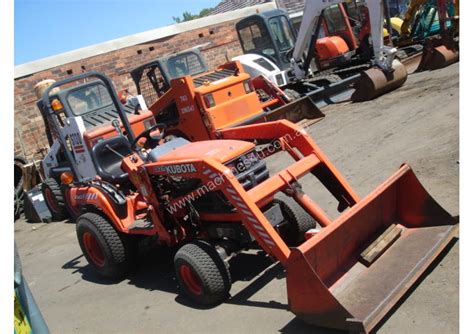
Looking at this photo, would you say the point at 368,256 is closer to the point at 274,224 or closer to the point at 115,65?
the point at 274,224

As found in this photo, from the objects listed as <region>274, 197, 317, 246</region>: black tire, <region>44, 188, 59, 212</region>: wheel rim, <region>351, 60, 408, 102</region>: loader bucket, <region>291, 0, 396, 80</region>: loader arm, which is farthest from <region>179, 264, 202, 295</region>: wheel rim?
<region>291, 0, 396, 80</region>: loader arm

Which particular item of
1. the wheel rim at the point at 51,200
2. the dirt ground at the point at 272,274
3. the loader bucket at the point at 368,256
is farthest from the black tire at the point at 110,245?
the wheel rim at the point at 51,200

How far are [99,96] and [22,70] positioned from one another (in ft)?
24.4

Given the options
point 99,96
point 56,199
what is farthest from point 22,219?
point 99,96

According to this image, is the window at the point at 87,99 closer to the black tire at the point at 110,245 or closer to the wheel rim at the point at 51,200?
the wheel rim at the point at 51,200

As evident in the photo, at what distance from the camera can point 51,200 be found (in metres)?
9.78

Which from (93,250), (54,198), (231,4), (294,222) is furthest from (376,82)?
(231,4)

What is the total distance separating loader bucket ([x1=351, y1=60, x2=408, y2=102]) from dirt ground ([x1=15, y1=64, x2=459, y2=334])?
3.78 ft

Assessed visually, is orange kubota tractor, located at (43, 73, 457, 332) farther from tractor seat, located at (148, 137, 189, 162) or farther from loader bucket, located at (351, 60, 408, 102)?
loader bucket, located at (351, 60, 408, 102)

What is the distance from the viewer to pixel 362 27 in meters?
14.1

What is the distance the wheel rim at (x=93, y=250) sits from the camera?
5629 millimetres

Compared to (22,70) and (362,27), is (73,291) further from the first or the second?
(362,27)

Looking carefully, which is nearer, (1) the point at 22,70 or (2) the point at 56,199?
(2) the point at 56,199

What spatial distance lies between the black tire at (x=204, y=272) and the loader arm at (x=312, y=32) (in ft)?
28.1
